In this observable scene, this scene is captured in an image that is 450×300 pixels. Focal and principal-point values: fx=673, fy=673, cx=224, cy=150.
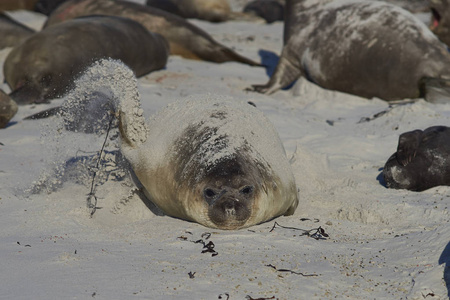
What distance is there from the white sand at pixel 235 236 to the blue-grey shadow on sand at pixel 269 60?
3.07 metres

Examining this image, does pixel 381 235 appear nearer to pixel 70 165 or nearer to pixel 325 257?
pixel 325 257

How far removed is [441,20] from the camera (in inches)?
343

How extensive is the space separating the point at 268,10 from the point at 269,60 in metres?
5.00

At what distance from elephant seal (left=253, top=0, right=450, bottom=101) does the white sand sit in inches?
51.0

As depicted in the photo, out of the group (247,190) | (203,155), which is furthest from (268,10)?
(247,190)

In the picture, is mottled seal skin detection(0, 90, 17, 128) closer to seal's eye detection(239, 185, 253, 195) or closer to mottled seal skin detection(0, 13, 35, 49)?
seal's eye detection(239, 185, 253, 195)

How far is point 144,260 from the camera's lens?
2.96 meters

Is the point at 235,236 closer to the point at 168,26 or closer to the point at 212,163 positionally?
the point at 212,163

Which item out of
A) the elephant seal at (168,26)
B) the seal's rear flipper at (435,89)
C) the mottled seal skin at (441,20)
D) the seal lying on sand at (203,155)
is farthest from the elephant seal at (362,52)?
the seal lying on sand at (203,155)

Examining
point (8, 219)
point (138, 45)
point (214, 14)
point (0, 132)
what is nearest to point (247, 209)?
point (8, 219)

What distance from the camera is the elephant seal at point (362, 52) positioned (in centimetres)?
731

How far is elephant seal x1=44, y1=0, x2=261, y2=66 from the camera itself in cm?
935

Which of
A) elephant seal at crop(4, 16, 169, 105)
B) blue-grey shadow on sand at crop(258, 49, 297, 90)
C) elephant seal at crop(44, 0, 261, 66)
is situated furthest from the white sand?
elephant seal at crop(44, 0, 261, 66)

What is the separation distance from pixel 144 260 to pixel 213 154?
35.3 inches
